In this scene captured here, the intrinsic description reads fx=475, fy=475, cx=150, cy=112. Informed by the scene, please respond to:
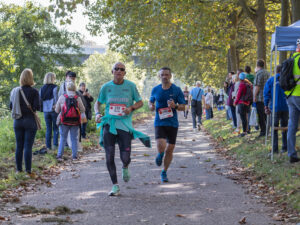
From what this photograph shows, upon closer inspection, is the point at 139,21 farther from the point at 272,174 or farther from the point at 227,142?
the point at 272,174

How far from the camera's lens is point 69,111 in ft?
36.5

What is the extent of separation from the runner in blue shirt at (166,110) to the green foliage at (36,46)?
25867 millimetres

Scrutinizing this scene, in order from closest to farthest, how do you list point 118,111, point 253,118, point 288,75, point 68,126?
point 118,111 → point 288,75 → point 68,126 → point 253,118

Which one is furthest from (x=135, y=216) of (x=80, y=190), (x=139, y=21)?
(x=139, y=21)

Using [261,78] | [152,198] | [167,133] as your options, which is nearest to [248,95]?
[261,78]

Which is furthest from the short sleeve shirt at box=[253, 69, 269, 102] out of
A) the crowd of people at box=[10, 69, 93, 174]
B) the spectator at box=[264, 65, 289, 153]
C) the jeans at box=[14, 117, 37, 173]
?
the jeans at box=[14, 117, 37, 173]

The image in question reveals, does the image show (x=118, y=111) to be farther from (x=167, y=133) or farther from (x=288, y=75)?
(x=288, y=75)

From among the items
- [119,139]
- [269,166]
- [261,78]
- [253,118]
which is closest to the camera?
[119,139]

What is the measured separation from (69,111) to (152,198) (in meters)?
A: 4.82

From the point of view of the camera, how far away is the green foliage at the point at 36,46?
110 feet

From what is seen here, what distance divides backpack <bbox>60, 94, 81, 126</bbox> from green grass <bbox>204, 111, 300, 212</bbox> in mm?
4007

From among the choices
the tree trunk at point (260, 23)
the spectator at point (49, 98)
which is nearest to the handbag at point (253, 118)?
the tree trunk at point (260, 23)

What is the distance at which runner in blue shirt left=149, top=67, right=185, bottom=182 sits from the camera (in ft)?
27.0

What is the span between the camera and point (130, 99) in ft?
24.1
